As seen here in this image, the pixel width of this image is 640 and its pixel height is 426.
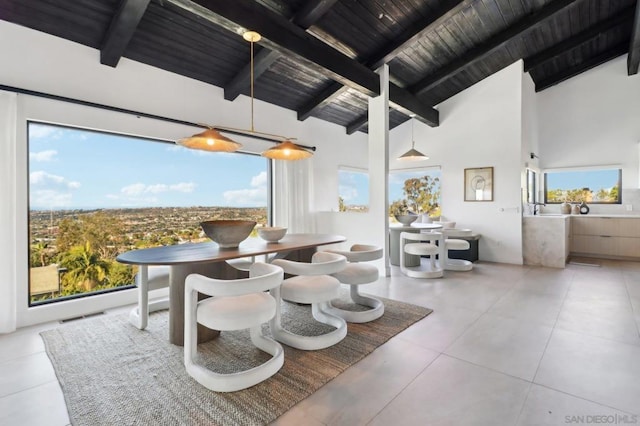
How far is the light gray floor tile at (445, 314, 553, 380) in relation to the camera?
2.09m

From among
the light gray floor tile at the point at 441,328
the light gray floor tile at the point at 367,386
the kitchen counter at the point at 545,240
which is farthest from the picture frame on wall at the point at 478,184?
the light gray floor tile at the point at 367,386

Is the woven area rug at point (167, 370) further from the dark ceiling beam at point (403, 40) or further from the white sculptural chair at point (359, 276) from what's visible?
the dark ceiling beam at point (403, 40)

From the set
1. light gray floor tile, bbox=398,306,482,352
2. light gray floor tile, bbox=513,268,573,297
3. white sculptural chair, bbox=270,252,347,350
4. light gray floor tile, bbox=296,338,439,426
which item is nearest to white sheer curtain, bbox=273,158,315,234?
white sculptural chair, bbox=270,252,347,350

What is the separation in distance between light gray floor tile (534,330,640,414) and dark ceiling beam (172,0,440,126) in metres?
3.74

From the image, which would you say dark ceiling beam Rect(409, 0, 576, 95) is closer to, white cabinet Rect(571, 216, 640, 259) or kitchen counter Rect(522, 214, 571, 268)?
kitchen counter Rect(522, 214, 571, 268)

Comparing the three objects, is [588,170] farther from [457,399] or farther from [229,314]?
[229,314]

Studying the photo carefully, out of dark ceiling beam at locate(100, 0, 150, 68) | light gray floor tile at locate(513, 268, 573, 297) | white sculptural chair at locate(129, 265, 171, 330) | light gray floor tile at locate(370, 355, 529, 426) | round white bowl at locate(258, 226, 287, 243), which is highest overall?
dark ceiling beam at locate(100, 0, 150, 68)

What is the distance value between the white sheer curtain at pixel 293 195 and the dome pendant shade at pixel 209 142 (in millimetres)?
2320

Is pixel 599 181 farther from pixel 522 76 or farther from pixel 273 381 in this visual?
pixel 273 381

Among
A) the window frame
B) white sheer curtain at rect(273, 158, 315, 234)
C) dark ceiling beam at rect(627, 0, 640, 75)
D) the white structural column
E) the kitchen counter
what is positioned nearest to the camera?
dark ceiling beam at rect(627, 0, 640, 75)

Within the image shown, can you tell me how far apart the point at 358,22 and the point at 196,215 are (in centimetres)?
348

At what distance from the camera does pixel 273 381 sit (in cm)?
194

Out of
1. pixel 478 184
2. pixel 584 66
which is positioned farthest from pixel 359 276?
pixel 584 66

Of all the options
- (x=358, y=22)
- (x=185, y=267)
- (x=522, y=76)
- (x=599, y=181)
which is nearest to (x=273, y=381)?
(x=185, y=267)
